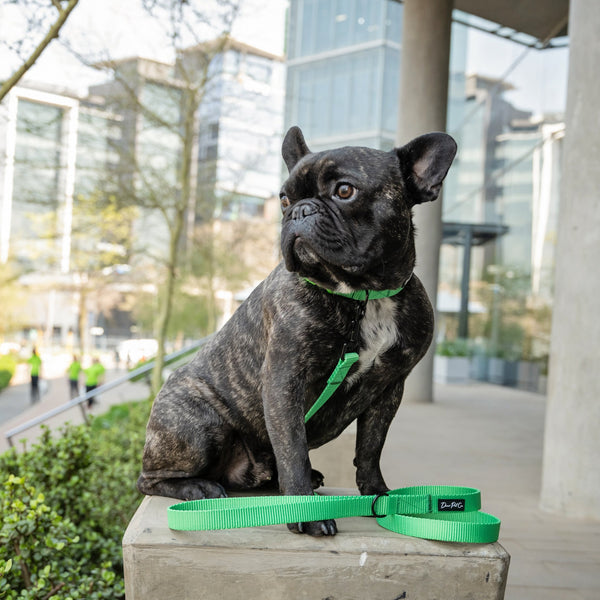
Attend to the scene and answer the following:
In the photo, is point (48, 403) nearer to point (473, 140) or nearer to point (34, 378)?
point (34, 378)

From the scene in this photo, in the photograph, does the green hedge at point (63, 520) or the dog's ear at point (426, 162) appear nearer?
the dog's ear at point (426, 162)

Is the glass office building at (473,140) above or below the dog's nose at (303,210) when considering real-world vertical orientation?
above

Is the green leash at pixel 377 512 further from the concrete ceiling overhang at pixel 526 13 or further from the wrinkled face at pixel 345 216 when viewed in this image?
the concrete ceiling overhang at pixel 526 13

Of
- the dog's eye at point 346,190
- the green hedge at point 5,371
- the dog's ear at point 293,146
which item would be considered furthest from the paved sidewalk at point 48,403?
the dog's eye at point 346,190

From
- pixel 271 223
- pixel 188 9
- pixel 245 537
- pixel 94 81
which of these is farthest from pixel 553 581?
pixel 271 223

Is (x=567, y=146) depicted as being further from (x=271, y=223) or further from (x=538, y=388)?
(x=271, y=223)

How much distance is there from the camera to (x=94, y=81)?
12.3 m

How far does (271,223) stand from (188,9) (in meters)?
20.3

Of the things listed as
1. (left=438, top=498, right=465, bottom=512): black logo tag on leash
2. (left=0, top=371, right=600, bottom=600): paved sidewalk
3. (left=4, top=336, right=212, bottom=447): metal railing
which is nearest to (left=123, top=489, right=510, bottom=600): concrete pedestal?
(left=438, top=498, right=465, bottom=512): black logo tag on leash

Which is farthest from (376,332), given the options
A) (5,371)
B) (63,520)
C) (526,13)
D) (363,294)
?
(5,371)

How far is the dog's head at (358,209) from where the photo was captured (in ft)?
6.30

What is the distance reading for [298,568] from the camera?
204cm

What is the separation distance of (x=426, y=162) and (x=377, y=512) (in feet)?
3.82

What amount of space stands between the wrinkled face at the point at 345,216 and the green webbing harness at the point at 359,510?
13 centimetres
